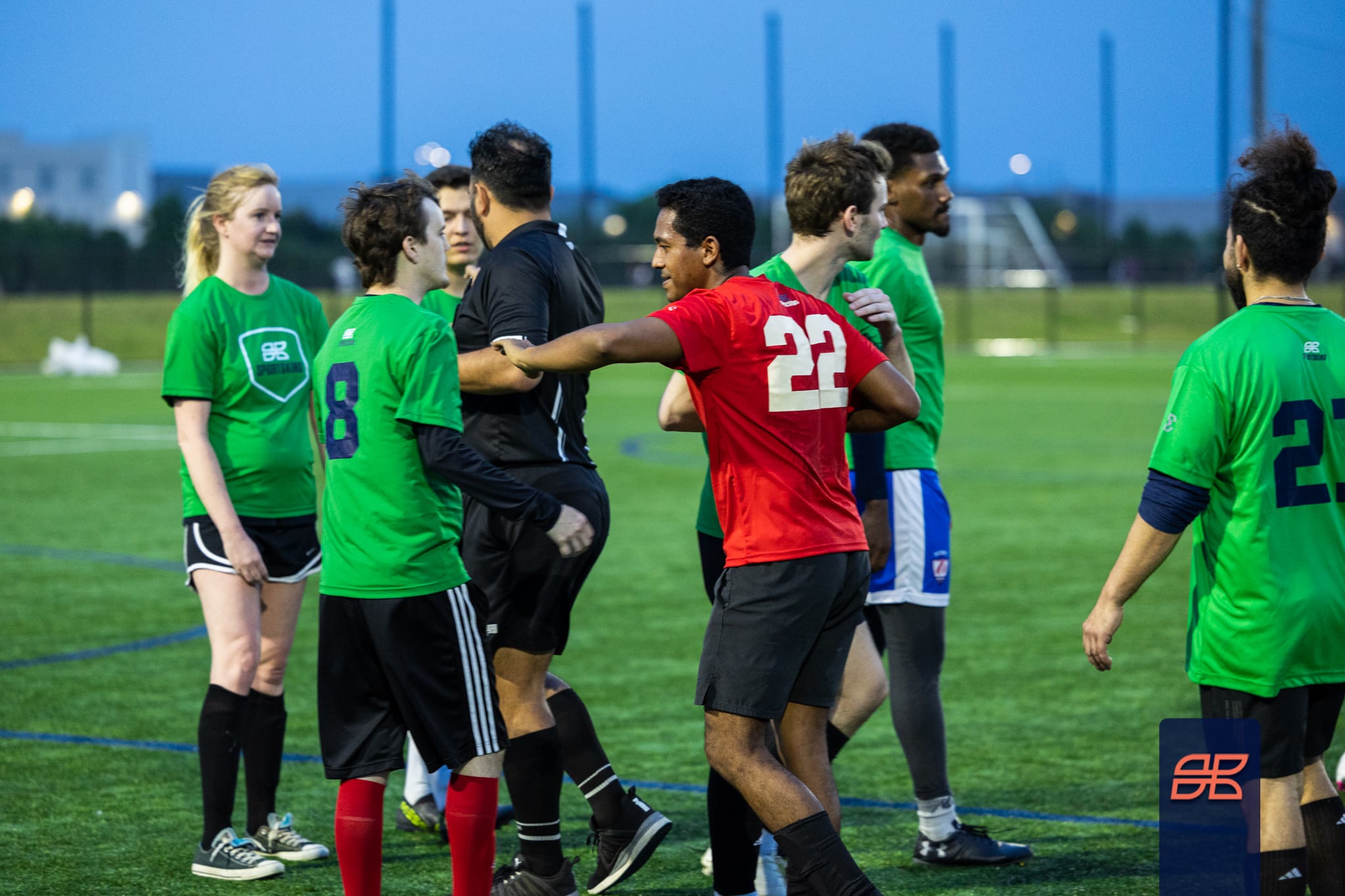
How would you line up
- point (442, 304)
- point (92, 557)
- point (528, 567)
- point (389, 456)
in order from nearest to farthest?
point (389, 456) < point (528, 567) < point (442, 304) < point (92, 557)

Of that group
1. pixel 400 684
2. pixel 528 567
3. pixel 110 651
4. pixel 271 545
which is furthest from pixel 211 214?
pixel 110 651

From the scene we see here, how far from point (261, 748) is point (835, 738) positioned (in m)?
1.87

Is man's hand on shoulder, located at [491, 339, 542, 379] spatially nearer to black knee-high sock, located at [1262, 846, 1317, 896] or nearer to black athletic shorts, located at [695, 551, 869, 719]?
black athletic shorts, located at [695, 551, 869, 719]

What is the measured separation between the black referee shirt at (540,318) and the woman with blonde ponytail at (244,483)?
2.67ft

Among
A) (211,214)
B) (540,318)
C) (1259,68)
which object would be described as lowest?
(540,318)

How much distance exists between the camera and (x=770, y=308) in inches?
150

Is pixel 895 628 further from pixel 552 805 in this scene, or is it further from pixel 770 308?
pixel 770 308

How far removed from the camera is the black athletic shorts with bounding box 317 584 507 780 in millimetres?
4059

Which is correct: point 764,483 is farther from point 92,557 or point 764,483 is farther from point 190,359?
point 92,557

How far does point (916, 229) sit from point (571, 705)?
2031mm

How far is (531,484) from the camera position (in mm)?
4535

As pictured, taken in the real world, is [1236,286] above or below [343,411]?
above

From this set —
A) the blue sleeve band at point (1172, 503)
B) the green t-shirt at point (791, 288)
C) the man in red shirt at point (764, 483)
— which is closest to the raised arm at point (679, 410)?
the green t-shirt at point (791, 288)

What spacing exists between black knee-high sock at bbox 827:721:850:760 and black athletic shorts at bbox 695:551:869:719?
1204 millimetres
